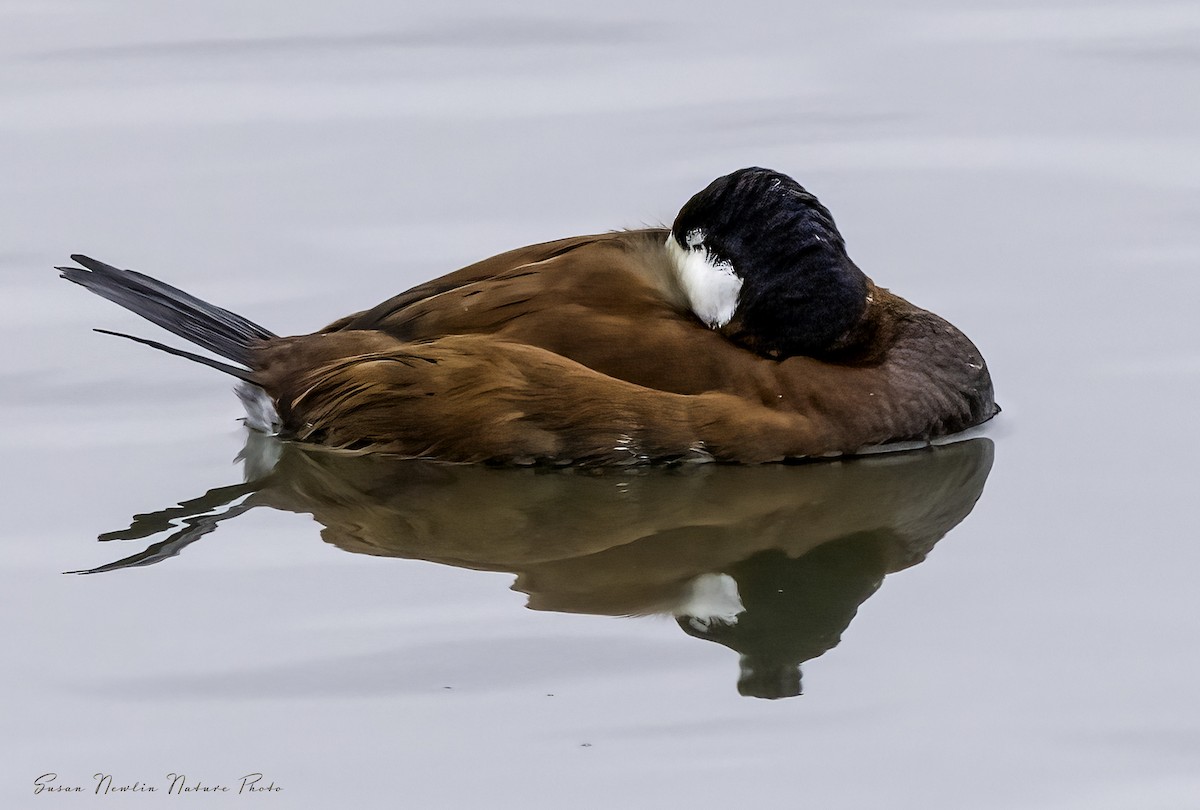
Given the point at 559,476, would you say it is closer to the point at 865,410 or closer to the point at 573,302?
the point at 573,302

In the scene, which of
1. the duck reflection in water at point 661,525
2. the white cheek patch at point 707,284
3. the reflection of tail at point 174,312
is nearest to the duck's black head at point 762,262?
the white cheek patch at point 707,284

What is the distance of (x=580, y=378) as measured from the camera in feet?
19.4

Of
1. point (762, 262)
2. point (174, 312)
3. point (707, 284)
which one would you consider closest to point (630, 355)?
point (707, 284)

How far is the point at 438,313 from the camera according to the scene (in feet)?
20.3

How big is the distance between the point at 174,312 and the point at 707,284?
5.80 ft

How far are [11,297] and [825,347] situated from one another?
10.5ft

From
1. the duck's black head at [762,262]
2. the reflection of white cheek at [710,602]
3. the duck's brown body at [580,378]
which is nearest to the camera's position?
the reflection of white cheek at [710,602]

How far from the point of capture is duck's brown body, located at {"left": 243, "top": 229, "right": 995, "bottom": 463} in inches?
235

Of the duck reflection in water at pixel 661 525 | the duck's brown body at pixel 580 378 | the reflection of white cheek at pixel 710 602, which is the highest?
the duck's brown body at pixel 580 378

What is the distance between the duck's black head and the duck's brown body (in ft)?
0.28

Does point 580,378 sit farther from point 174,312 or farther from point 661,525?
point 174,312

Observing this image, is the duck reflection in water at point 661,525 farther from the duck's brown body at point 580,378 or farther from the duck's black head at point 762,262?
the duck's black head at point 762,262

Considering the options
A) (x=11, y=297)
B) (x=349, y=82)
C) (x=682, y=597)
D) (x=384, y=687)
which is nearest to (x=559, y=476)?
(x=682, y=597)

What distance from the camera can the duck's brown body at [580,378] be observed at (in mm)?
5977
